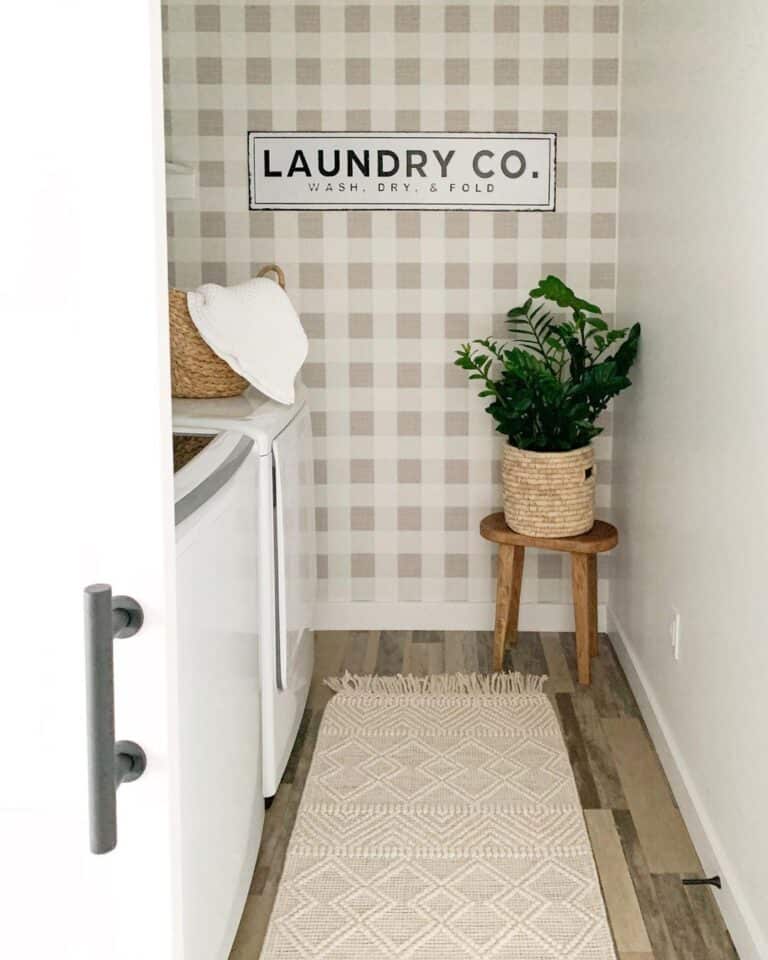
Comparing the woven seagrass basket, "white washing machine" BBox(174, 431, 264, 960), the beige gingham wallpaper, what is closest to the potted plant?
the beige gingham wallpaper

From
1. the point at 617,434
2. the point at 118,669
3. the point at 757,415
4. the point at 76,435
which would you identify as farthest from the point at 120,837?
the point at 617,434

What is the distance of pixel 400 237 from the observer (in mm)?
3668

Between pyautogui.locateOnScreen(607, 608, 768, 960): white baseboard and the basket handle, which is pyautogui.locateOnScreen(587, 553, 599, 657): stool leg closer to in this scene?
pyautogui.locateOnScreen(607, 608, 768, 960): white baseboard

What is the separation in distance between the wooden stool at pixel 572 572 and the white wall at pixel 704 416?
0.12 m

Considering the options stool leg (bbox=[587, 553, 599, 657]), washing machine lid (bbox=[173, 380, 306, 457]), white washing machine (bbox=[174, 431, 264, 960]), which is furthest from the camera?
stool leg (bbox=[587, 553, 599, 657])

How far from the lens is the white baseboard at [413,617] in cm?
388

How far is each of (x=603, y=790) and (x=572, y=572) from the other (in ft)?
3.00

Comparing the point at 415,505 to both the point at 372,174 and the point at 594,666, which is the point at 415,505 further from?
the point at 372,174

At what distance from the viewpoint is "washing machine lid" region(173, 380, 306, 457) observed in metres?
2.42

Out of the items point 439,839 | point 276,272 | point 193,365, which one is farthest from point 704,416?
point 276,272

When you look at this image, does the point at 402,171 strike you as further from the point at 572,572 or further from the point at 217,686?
the point at 217,686

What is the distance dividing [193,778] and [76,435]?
869mm

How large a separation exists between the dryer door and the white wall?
3.00 feet

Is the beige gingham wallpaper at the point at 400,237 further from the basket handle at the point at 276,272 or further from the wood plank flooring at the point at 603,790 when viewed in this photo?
the basket handle at the point at 276,272
